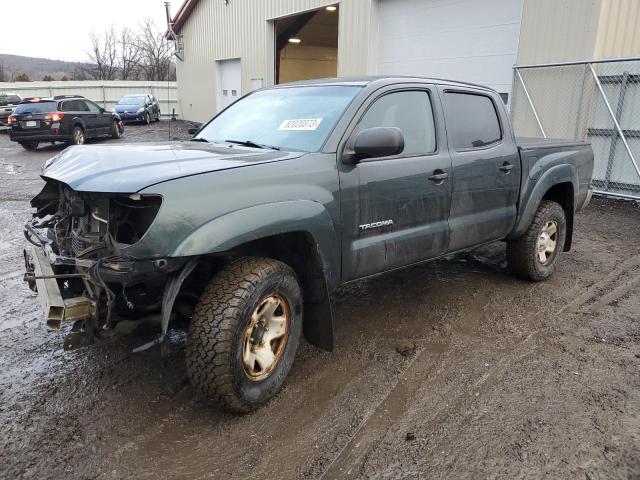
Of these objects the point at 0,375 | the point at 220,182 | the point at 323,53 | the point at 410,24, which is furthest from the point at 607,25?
the point at 323,53

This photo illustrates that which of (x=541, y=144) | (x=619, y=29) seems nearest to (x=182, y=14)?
(x=619, y=29)

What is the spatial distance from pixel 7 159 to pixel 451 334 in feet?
50.0

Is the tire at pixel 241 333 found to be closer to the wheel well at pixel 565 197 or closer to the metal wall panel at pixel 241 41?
the wheel well at pixel 565 197

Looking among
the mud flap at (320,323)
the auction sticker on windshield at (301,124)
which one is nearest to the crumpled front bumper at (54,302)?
the mud flap at (320,323)

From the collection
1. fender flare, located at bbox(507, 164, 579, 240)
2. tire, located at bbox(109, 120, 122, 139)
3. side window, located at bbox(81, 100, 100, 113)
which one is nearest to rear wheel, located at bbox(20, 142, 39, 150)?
side window, located at bbox(81, 100, 100, 113)

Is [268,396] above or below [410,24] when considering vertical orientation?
below

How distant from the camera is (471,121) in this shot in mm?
4559

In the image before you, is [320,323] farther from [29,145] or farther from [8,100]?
[8,100]

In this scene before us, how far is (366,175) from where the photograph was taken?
11.6 ft

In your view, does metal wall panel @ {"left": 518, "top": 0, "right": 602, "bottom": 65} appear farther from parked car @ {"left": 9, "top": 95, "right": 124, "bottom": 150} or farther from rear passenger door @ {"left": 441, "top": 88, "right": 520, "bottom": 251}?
parked car @ {"left": 9, "top": 95, "right": 124, "bottom": 150}

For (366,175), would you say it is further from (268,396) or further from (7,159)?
(7,159)

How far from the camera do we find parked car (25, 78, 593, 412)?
2760 mm

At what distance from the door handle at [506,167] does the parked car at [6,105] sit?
24.6 meters

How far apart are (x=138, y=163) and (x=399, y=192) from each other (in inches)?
68.9
